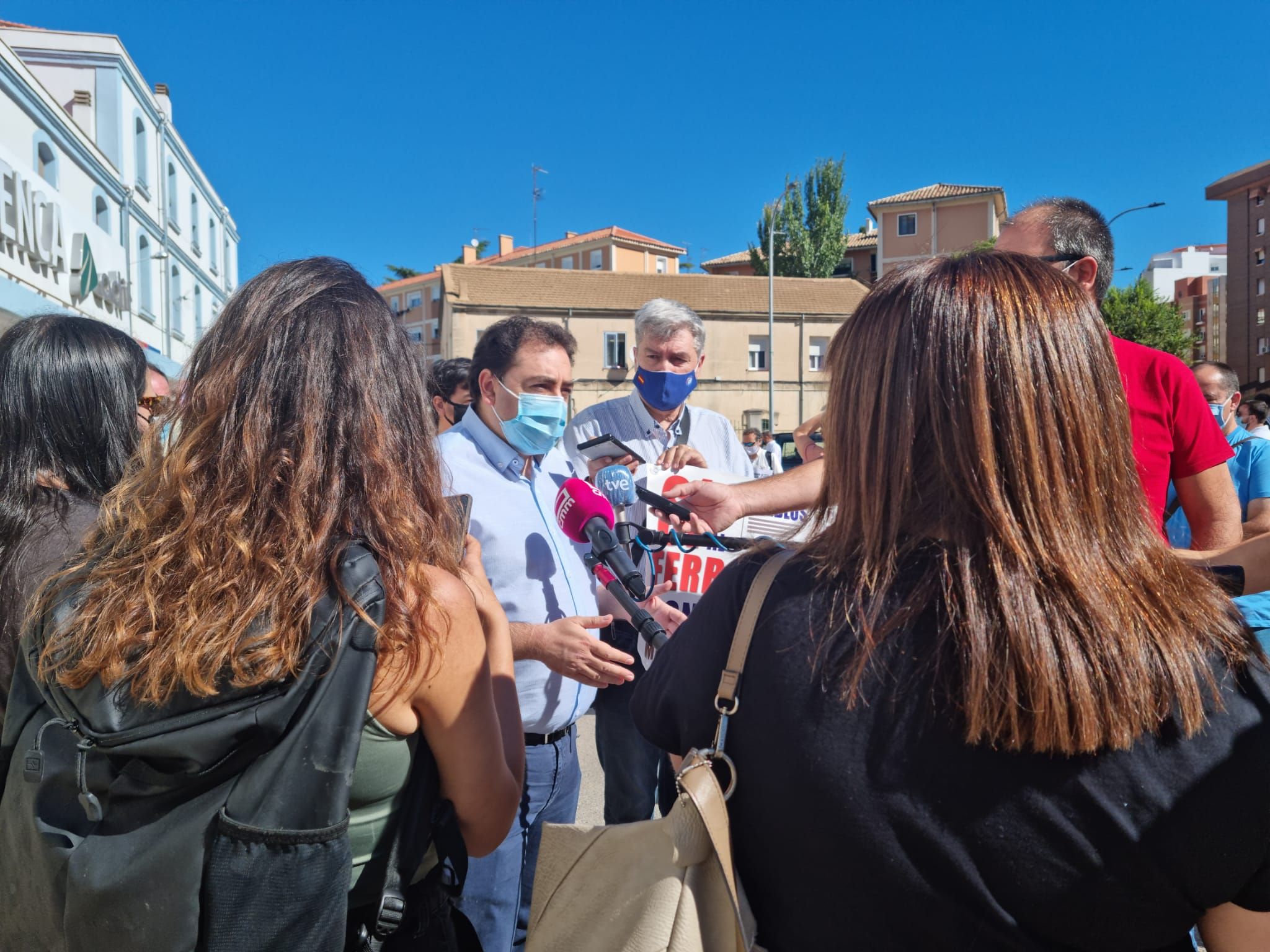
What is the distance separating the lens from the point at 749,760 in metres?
1.21

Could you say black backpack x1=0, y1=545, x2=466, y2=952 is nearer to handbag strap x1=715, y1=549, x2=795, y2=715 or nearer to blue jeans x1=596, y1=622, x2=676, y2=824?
handbag strap x1=715, y1=549, x2=795, y2=715

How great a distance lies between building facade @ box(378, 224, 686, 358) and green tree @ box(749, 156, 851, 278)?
1117cm

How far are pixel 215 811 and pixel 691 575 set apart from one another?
1.47 m

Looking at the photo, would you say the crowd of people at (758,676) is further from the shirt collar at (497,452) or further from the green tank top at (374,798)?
the shirt collar at (497,452)

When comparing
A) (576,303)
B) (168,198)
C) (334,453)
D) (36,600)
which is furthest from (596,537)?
(576,303)

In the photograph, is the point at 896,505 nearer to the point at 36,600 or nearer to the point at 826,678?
the point at 826,678

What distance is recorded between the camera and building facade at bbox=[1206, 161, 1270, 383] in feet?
178

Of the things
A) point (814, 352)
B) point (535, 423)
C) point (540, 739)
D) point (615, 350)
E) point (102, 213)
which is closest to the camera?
point (540, 739)

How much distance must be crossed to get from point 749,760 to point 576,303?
1493 inches

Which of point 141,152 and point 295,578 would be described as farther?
point 141,152

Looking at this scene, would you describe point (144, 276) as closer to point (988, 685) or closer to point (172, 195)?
point (172, 195)

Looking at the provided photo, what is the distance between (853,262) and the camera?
58.3 meters

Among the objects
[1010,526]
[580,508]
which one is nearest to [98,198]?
[580,508]

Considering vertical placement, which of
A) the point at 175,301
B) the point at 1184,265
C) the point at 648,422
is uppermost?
the point at 1184,265
